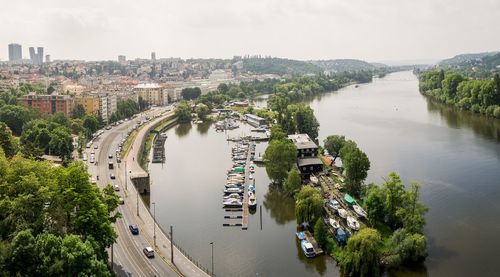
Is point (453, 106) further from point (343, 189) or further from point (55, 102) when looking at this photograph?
point (55, 102)

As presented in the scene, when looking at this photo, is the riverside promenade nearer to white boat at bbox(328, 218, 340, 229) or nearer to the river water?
the river water

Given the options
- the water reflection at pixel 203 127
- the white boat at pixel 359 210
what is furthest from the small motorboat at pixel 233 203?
the water reflection at pixel 203 127

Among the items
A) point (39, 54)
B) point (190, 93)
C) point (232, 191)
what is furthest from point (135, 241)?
point (39, 54)

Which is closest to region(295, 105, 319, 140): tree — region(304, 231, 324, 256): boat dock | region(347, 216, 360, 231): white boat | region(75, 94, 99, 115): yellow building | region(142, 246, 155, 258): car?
region(347, 216, 360, 231): white boat

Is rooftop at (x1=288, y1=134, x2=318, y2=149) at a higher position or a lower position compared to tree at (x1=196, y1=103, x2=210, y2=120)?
lower

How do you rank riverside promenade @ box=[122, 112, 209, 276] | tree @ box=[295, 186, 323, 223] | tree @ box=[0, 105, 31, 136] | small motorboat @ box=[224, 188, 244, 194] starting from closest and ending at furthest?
riverside promenade @ box=[122, 112, 209, 276]
tree @ box=[295, 186, 323, 223]
small motorboat @ box=[224, 188, 244, 194]
tree @ box=[0, 105, 31, 136]

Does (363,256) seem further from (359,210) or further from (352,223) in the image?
(359,210)

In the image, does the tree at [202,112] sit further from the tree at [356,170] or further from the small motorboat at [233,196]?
the tree at [356,170]

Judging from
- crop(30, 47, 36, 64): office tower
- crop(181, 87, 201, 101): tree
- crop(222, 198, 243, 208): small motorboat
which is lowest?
crop(222, 198, 243, 208): small motorboat
